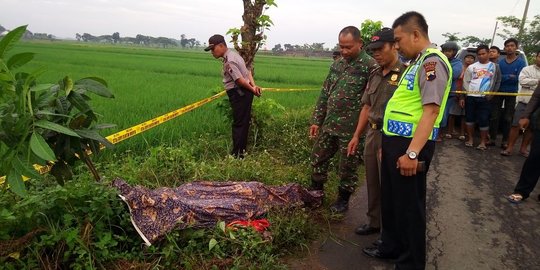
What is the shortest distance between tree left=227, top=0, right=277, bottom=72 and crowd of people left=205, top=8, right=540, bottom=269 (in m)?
0.58

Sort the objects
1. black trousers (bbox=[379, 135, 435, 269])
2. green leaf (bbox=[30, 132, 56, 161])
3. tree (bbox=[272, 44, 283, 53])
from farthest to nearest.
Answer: tree (bbox=[272, 44, 283, 53]), black trousers (bbox=[379, 135, 435, 269]), green leaf (bbox=[30, 132, 56, 161])

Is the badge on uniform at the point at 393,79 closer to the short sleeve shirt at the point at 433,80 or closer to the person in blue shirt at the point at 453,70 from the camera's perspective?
the short sleeve shirt at the point at 433,80

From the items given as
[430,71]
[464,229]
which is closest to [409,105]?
[430,71]

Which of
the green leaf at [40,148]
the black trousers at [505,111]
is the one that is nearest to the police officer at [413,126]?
the green leaf at [40,148]

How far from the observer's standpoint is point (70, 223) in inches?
92.9

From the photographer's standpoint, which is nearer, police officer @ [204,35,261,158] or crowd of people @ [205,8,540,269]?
crowd of people @ [205,8,540,269]

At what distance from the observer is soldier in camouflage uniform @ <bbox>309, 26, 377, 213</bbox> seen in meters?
3.19

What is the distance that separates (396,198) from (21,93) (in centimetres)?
216

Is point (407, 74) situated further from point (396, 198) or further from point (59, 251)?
point (59, 251)

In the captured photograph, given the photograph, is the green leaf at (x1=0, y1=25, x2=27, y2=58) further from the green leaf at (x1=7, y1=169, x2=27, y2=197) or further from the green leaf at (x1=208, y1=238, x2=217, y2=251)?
the green leaf at (x1=208, y1=238, x2=217, y2=251)

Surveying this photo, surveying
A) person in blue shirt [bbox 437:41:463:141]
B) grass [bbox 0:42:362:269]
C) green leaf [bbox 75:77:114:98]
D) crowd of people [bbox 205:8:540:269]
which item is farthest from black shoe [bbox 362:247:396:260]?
person in blue shirt [bbox 437:41:463:141]

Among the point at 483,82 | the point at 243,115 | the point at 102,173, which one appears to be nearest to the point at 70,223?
the point at 102,173

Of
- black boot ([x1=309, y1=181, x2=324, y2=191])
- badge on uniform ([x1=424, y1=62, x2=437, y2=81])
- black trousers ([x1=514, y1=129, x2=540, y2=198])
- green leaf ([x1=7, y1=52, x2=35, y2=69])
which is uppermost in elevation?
badge on uniform ([x1=424, y1=62, x2=437, y2=81])

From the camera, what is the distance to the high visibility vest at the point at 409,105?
2.22m
